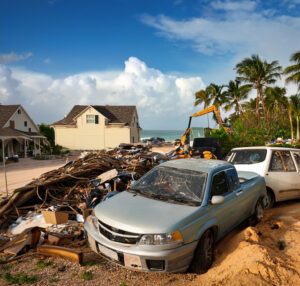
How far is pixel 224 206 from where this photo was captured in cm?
488

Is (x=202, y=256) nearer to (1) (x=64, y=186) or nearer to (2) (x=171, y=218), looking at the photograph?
(2) (x=171, y=218)

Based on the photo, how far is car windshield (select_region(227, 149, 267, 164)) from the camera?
8174 mm

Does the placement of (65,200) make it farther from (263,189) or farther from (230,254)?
(263,189)

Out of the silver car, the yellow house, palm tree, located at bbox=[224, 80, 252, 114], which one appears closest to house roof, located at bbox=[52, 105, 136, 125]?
the yellow house

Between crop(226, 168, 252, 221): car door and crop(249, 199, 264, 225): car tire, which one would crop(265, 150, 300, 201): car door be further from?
crop(226, 168, 252, 221): car door

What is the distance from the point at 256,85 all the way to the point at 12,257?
1556 inches

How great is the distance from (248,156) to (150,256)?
5.69 meters

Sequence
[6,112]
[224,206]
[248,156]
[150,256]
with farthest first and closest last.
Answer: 1. [6,112]
2. [248,156]
3. [224,206]
4. [150,256]

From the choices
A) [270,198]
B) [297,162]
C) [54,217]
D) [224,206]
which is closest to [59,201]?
[54,217]

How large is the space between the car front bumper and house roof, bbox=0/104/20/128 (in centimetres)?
3336

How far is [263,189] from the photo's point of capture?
685 cm

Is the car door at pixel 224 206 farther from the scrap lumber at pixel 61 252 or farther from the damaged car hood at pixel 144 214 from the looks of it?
the scrap lumber at pixel 61 252

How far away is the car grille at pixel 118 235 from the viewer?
383cm

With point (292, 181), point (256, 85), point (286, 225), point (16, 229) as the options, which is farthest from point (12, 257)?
point (256, 85)
